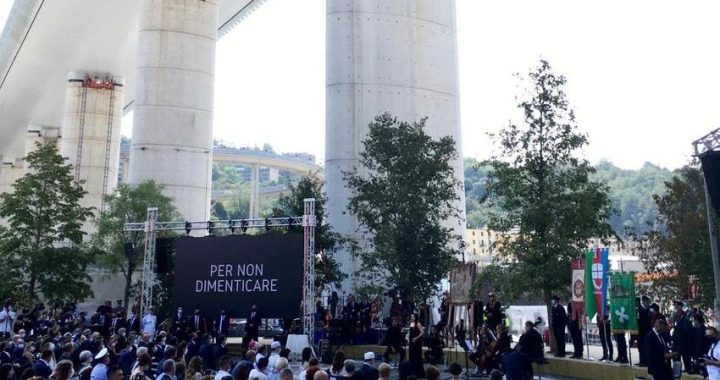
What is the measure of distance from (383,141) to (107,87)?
155ft

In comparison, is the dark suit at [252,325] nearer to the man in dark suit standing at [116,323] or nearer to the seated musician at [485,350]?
the man in dark suit standing at [116,323]

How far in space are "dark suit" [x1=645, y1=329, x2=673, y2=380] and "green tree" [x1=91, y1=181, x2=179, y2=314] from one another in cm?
2746

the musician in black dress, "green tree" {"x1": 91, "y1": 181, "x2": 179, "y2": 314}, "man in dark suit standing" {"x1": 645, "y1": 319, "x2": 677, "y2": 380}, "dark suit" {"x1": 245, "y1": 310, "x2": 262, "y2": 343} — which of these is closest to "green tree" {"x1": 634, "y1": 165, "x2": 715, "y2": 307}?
"man in dark suit standing" {"x1": 645, "y1": 319, "x2": 677, "y2": 380}

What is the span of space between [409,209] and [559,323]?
20.8 ft

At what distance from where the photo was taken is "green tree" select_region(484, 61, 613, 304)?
17984 mm

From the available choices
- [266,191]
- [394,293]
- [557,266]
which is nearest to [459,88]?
[394,293]

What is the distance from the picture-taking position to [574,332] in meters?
17.1

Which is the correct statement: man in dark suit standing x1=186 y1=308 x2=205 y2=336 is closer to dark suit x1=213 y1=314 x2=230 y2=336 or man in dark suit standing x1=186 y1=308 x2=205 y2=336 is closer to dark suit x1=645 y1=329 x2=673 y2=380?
dark suit x1=213 y1=314 x2=230 y2=336

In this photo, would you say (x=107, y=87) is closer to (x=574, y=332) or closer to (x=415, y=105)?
(x=415, y=105)

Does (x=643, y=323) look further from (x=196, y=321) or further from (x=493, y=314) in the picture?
(x=196, y=321)

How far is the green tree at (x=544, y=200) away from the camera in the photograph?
59.0 ft

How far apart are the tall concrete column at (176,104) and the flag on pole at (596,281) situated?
96.8 ft

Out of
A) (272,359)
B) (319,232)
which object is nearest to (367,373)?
(272,359)

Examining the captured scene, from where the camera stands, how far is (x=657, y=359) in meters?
11.5
